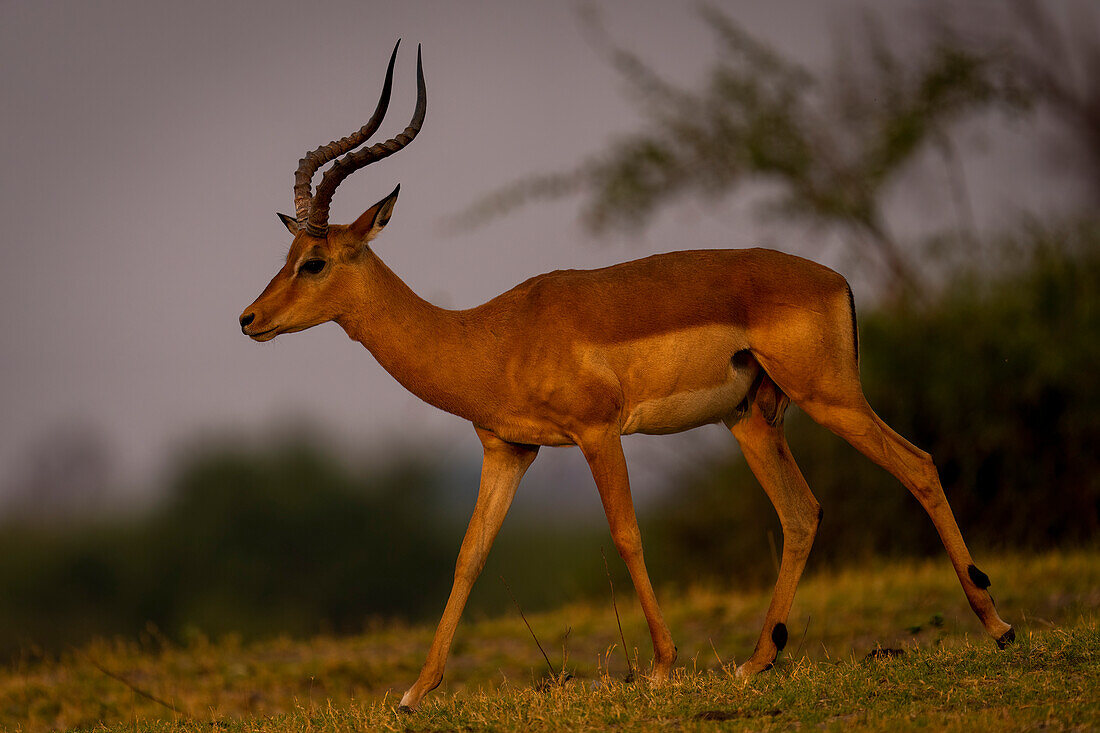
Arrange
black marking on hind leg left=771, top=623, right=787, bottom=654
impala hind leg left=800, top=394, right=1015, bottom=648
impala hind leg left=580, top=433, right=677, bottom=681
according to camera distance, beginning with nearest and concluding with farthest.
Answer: impala hind leg left=580, top=433, right=677, bottom=681 < impala hind leg left=800, top=394, right=1015, bottom=648 < black marking on hind leg left=771, top=623, right=787, bottom=654

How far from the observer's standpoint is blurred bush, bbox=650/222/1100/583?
16438 millimetres

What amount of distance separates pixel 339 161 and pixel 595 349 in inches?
75.5

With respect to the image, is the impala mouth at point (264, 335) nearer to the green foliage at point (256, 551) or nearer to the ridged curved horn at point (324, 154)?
the ridged curved horn at point (324, 154)

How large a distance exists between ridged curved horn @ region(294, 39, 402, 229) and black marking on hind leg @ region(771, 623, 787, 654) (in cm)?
377

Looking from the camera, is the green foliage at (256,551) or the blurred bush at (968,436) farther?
the green foliage at (256,551)

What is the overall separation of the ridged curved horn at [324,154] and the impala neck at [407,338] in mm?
477

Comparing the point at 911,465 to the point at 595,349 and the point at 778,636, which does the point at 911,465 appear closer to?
the point at 778,636

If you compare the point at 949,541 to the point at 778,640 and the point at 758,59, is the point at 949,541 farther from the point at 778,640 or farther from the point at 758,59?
the point at 758,59

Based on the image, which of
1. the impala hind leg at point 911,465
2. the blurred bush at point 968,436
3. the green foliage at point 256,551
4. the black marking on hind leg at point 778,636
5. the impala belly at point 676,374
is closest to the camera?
the impala hind leg at point 911,465

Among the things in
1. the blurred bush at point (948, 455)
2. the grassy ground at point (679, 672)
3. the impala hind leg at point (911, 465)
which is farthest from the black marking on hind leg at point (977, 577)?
the blurred bush at point (948, 455)

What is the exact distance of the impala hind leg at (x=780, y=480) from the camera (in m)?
7.40

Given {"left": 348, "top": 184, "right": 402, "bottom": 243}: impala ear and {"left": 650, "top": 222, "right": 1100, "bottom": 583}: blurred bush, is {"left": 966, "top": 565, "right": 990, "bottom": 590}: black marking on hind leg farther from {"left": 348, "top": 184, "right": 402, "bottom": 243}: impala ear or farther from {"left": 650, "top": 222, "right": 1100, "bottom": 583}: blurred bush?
{"left": 650, "top": 222, "right": 1100, "bottom": 583}: blurred bush

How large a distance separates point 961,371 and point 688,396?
1129 cm

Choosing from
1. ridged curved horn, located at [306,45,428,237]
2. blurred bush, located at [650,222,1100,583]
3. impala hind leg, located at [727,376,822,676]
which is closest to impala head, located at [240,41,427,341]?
ridged curved horn, located at [306,45,428,237]
